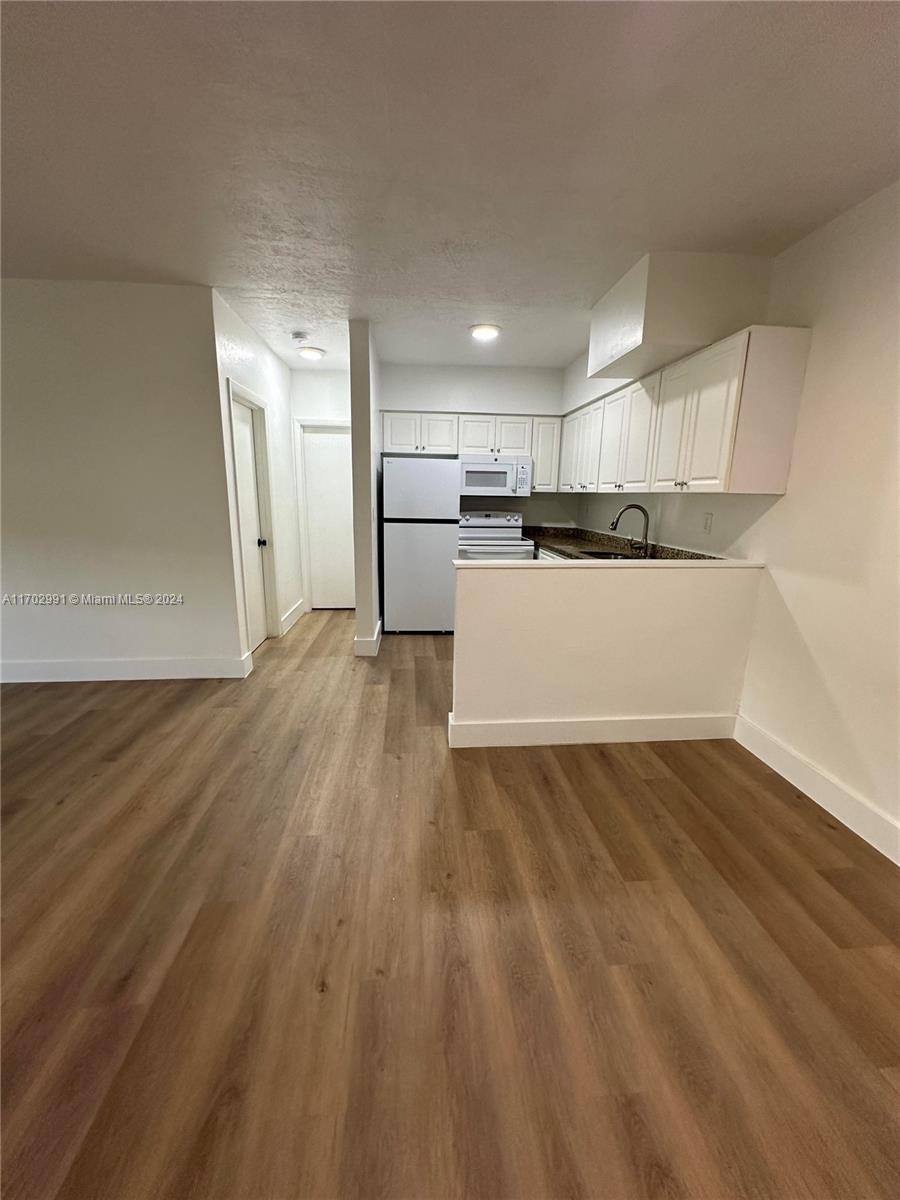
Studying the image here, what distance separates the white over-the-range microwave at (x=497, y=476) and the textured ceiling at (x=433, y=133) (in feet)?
6.54

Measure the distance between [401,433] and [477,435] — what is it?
775 millimetres

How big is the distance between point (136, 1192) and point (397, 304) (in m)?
3.79

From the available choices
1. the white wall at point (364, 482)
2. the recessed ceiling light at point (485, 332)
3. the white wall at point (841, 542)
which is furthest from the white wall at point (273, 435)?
the white wall at point (841, 542)

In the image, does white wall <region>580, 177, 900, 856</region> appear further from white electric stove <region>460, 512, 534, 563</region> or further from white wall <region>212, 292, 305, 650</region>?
white wall <region>212, 292, 305, 650</region>

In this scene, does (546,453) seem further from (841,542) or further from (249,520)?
(841,542)

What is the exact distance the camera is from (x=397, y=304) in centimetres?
300

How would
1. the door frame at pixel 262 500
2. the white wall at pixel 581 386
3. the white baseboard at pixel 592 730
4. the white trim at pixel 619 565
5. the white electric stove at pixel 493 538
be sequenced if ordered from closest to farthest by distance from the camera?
the white trim at pixel 619 565
the white baseboard at pixel 592 730
the door frame at pixel 262 500
the white wall at pixel 581 386
the white electric stove at pixel 493 538

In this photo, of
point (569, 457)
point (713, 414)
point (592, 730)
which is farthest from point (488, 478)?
point (592, 730)

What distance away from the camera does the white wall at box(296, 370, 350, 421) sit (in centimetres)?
471

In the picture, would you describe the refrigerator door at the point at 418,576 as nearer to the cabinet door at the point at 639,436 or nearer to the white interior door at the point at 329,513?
the white interior door at the point at 329,513

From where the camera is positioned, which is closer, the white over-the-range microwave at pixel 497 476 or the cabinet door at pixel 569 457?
the cabinet door at pixel 569 457

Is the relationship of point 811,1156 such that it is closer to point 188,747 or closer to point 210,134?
point 188,747

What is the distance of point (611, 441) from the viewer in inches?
140

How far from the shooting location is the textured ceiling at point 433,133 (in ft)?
3.89
